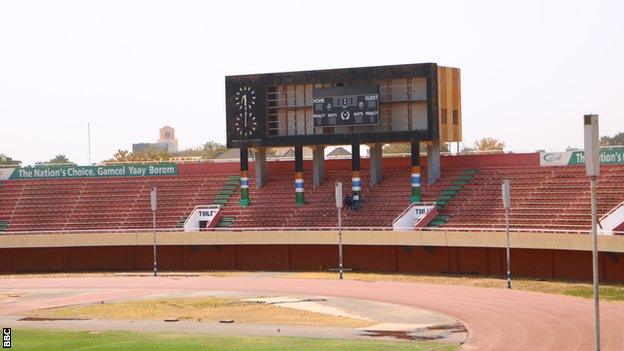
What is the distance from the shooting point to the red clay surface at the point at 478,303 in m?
40.1

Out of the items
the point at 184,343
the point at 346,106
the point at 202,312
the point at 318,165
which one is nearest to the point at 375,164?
the point at 318,165

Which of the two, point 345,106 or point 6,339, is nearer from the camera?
point 6,339

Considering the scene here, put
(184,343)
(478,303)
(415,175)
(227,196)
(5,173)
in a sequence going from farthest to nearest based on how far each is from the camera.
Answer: (5,173), (227,196), (415,175), (478,303), (184,343)

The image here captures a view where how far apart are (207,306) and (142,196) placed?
32526 mm

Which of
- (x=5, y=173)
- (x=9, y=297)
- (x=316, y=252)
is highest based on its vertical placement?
(x=5, y=173)

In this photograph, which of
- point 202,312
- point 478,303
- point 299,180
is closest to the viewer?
point 478,303

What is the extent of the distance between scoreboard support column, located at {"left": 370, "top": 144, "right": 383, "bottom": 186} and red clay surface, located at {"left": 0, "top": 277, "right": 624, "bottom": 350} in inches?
542

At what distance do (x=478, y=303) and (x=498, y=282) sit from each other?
33.3 feet

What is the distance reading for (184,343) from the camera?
42.0 m

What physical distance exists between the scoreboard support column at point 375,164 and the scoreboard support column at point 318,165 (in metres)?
3.84

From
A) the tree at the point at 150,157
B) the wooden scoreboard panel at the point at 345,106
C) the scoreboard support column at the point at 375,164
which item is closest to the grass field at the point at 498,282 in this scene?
the wooden scoreboard panel at the point at 345,106

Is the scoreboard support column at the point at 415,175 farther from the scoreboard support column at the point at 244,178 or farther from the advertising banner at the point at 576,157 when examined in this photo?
the scoreboard support column at the point at 244,178

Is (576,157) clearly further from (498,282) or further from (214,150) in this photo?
(214,150)

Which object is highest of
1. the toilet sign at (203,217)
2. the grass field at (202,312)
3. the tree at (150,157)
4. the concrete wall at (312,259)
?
the tree at (150,157)
